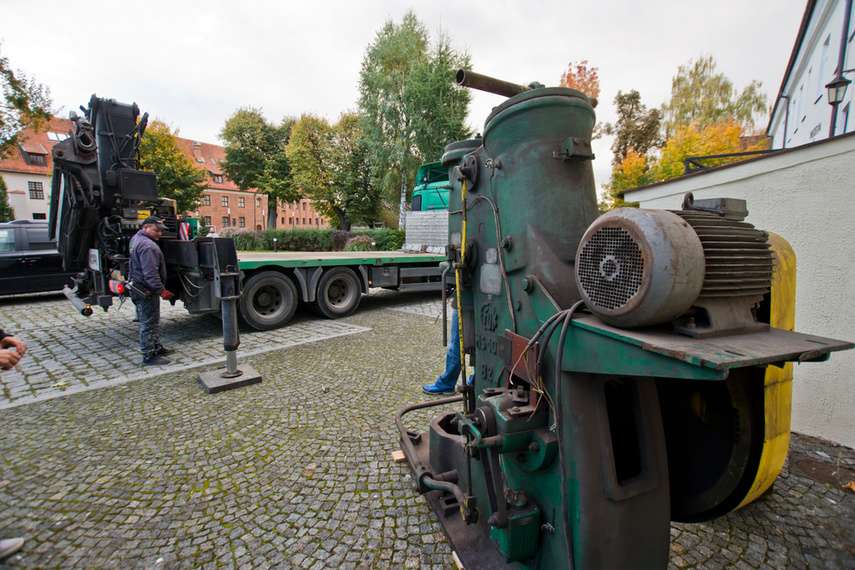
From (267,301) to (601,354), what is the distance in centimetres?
662

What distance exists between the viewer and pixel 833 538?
2.21 m

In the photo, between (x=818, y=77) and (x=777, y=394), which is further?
(x=818, y=77)

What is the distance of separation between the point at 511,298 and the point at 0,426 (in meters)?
4.80

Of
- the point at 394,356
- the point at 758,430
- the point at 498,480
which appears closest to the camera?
the point at 758,430

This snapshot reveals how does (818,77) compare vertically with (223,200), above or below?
below

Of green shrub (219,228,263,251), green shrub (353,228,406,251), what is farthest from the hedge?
green shrub (353,228,406,251)

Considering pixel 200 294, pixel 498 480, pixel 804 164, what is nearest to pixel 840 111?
pixel 804 164

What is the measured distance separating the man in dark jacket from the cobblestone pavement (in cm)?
35

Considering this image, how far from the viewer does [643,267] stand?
1.14 meters

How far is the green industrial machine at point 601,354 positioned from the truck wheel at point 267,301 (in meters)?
5.44

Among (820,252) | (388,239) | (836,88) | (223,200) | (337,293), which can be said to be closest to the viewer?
(820,252)

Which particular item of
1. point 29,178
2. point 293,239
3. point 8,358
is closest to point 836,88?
point 8,358

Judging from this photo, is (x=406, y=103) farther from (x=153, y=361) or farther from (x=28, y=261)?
(x=153, y=361)

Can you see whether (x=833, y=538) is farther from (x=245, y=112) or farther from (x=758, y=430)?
(x=245, y=112)
